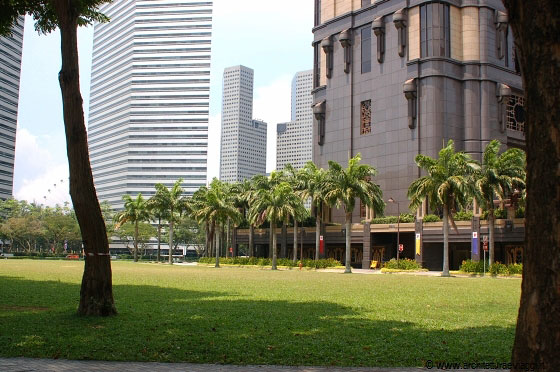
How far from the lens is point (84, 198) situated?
15391 millimetres

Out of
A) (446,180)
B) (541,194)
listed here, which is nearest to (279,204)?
(446,180)

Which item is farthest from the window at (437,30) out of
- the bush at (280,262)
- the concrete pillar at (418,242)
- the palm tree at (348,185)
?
the bush at (280,262)

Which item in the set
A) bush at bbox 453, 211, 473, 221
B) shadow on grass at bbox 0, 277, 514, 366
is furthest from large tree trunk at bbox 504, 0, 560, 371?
bush at bbox 453, 211, 473, 221

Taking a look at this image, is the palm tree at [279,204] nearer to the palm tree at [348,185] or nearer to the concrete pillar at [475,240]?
the palm tree at [348,185]

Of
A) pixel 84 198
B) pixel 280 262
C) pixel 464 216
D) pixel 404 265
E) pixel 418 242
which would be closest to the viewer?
pixel 84 198

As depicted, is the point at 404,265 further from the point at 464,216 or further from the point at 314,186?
the point at 314,186

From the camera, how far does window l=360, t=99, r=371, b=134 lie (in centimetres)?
8869

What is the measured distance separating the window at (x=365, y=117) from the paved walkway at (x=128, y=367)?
266 ft

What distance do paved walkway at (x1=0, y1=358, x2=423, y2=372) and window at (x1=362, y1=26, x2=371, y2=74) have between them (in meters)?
83.4

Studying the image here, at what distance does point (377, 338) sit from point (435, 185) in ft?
136

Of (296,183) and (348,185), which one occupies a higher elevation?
(296,183)

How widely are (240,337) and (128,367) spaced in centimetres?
329

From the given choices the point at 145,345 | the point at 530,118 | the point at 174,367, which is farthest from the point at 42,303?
the point at 530,118

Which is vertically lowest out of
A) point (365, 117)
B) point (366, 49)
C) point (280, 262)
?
point (280, 262)
